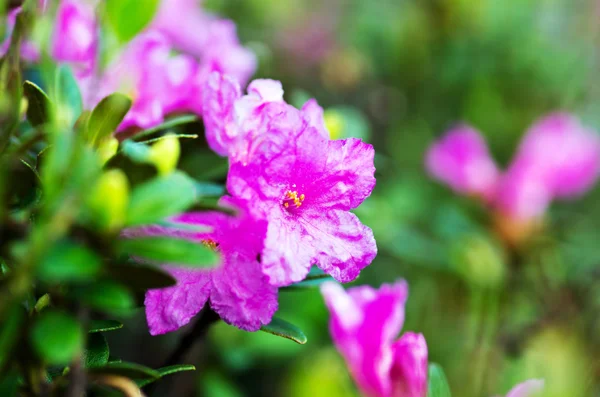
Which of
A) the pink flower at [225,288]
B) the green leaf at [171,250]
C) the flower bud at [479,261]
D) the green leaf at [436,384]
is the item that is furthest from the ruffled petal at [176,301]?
the flower bud at [479,261]

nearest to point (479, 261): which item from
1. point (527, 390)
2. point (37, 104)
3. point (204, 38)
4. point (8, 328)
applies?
point (204, 38)

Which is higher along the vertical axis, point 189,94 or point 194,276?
point 189,94

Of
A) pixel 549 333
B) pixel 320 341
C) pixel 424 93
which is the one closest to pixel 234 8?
pixel 424 93

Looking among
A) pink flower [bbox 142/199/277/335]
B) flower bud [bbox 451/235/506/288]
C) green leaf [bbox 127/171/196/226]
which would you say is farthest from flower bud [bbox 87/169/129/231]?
flower bud [bbox 451/235/506/288]

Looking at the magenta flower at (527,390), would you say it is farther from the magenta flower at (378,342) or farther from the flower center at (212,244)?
the flower center at (212,244)

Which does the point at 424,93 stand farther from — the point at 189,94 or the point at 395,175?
the point at 189,94
